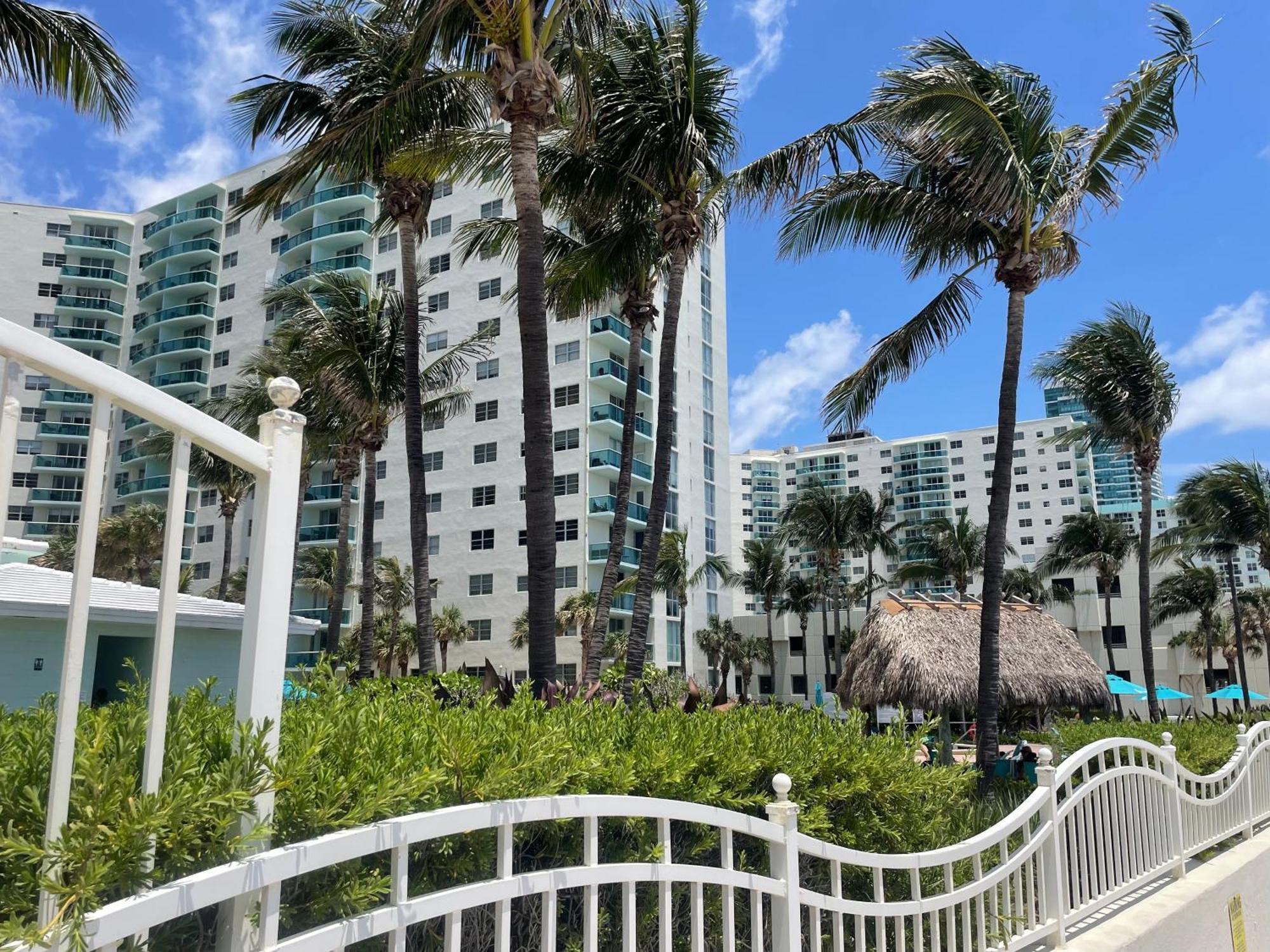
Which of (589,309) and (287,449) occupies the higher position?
(589,309)

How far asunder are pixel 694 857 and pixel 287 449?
2.65 metres

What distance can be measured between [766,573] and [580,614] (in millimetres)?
16996

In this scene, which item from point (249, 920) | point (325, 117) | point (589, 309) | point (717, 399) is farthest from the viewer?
point (717, 399)

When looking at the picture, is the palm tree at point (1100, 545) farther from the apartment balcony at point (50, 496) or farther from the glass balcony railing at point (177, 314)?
the apartment balcony at point (50, 496)

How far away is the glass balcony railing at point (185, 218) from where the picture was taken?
6062 cm

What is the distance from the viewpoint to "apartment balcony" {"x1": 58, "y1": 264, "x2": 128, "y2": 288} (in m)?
64.8

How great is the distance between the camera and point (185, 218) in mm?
61562

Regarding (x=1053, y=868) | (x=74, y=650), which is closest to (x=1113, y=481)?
(x=1053, y=868)

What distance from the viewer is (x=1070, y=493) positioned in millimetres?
108938

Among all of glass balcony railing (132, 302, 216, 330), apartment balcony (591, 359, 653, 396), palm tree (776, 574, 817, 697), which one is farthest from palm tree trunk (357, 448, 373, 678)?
glass balcony railing (132, 302, 216, 330)

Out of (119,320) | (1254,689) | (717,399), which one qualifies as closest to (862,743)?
(717,399)

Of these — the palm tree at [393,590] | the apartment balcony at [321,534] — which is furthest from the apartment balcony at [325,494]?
the palm tree at [393,590]

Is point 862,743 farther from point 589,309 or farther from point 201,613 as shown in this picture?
point 589,309

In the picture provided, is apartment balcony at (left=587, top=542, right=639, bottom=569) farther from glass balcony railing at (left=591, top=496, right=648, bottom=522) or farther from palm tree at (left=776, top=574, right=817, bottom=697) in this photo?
palm tree at (left=776, top=574, right=817, bottom=697)
